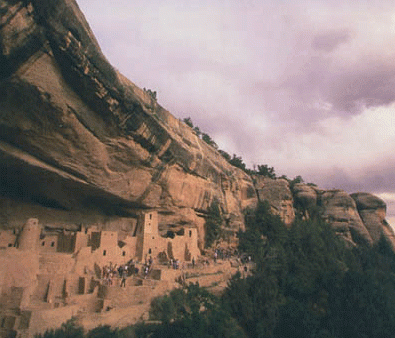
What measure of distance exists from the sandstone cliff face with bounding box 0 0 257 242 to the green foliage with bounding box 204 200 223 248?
255 cm

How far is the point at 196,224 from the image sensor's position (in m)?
24.6

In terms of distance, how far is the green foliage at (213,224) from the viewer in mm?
25219

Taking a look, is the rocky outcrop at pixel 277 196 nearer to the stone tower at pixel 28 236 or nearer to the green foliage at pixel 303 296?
the green foliage at pixel 303 296

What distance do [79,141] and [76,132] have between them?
22.0 inches

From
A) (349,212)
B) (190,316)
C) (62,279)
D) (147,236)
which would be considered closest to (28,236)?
(62,279)

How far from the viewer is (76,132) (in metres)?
14.4

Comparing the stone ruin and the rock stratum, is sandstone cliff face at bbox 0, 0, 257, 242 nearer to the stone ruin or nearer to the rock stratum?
the rock stratum

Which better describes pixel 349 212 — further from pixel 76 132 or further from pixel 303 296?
pixel 76 132

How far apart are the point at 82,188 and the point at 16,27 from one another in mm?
8626

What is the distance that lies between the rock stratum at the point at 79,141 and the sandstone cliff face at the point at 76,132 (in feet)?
0.12

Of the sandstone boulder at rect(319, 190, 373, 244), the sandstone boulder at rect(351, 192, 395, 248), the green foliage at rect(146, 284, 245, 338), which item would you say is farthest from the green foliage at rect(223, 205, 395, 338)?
the sandstone boulder at rect(351, 192, 395, 248)

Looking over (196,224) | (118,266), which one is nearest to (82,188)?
(118,266)

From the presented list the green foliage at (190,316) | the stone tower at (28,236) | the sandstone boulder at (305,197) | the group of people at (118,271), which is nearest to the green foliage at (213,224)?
the green foliage at (190,316)

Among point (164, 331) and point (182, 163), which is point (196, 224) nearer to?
point (182, 163)
